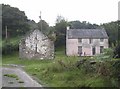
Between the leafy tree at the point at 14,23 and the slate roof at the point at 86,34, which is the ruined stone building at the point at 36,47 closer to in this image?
the slate roof at the point at 86,34

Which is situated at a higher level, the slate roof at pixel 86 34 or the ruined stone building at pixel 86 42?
the slate roof at pixel 86 34

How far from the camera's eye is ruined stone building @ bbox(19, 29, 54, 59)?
1820 inches

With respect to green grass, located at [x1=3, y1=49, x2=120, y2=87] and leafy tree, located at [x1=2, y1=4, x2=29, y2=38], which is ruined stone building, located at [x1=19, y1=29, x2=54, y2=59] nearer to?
leafy tree, located at [x1=2, y1=4, x2=29, y2=38]

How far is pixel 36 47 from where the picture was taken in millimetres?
46969

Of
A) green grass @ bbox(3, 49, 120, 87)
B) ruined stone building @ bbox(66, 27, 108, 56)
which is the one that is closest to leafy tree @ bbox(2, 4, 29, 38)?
ruined stone building @ bbox(66, 27, 108, 56)

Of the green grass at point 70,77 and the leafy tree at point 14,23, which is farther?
the leafy tree at point 14,23

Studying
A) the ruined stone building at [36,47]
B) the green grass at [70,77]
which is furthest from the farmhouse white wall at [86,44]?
the green grass at [70,77]

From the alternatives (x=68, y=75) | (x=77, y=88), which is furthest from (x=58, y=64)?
(x=77, y=88)

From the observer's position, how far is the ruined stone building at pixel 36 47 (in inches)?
1820

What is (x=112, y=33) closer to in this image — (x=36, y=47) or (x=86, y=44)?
(x=86, y=44)

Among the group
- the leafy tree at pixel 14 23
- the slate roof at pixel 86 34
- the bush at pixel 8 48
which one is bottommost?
the bush at pixel 8 48

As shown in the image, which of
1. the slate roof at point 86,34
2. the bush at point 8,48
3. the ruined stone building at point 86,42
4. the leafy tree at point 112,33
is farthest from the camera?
the leafy tree at point 112,33

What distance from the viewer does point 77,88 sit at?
17.4 m

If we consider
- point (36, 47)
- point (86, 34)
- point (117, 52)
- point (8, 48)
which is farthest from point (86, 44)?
point (117, 52)
